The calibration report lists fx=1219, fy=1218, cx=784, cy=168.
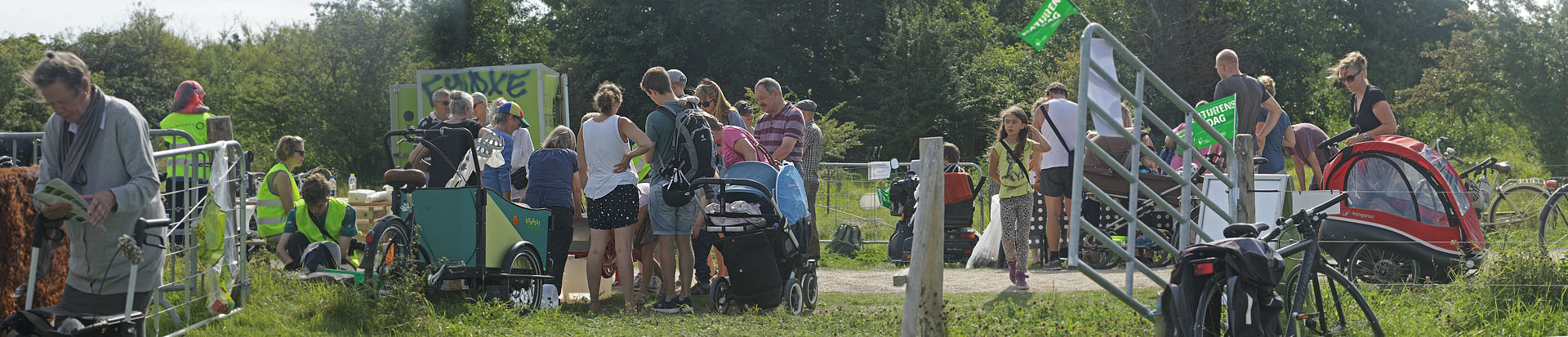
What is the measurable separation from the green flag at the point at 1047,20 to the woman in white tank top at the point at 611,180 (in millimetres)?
2809

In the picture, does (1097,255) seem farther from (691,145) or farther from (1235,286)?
(1235,286)

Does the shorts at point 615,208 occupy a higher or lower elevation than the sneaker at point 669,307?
higher

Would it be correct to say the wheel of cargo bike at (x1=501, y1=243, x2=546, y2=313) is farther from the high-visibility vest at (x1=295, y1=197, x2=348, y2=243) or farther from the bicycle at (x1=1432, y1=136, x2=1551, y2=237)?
the bicycle at (x1=1432, y1=136, x2=1551, y2=237)

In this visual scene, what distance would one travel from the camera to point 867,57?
1501 inches

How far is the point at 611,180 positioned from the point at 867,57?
104 ft

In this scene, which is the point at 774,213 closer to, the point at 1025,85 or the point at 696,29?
the point at 1025,85

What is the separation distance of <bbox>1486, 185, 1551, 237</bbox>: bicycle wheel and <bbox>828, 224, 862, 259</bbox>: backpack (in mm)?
5313

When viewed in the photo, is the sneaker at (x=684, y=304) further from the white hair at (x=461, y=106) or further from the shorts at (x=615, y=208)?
the white hair at (x=461, y=106)

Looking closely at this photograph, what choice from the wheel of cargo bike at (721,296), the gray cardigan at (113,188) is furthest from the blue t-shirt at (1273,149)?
the gray cardigan at (113,188)

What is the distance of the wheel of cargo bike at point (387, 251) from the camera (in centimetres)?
644

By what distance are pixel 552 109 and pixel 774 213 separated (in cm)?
875

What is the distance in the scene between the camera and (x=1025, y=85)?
34344mm

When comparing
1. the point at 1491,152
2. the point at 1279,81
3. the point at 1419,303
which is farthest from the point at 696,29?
the point at 1419,303

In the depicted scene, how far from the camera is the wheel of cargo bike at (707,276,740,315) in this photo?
694 cm
